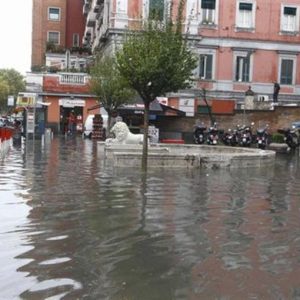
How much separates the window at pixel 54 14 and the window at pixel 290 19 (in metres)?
32.5

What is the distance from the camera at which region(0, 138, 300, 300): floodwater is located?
535cm

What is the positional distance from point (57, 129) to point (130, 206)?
3797 centimetres

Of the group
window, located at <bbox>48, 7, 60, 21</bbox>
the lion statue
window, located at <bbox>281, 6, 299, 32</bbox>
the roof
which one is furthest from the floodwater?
window, located at <bbox>48, 7, 60, 21</bbox>

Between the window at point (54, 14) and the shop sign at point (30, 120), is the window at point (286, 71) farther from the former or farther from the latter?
the window at point (54, 14)

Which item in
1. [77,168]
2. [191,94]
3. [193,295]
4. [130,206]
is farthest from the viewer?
[191,94]

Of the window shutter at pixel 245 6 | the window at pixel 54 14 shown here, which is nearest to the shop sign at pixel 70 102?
the window shutter at pixel 245 6

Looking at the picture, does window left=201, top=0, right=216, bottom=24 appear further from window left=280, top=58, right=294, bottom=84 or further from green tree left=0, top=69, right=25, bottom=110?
green tree left=0, top=69, right=25, bottom=110

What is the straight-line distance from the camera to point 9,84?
343 ft

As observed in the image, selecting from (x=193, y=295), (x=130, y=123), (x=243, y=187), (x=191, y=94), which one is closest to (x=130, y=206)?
(x=243, y=187)

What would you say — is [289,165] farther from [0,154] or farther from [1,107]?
[1,107]

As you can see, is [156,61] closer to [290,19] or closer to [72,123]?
[72,123]

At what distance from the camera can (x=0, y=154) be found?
65.5 feet

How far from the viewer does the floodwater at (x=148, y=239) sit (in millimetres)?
5352

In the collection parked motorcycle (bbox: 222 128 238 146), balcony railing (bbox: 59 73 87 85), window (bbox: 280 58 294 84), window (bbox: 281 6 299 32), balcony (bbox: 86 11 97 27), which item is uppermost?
balcony (bbox: 86 11 97 27)
